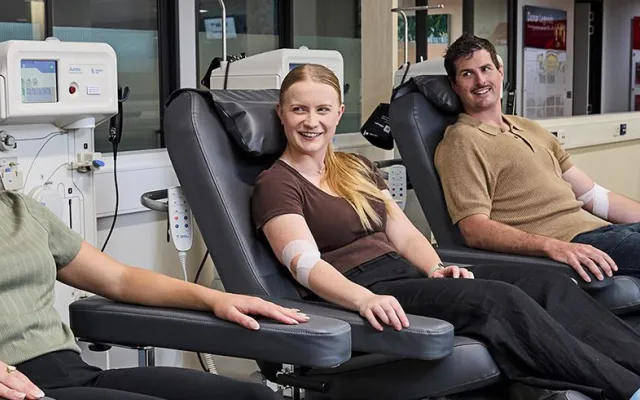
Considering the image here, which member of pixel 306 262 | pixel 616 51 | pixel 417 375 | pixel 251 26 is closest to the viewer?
pixel 417 375

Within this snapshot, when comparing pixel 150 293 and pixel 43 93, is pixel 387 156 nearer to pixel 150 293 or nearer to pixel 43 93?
pixel 43 93

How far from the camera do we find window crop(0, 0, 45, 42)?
3746mm

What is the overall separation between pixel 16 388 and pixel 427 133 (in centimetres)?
176

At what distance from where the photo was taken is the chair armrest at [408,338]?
1779 millimetres

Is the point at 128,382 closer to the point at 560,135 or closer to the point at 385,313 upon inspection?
the point at 385,313

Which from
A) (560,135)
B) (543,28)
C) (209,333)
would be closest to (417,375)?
(209,333)

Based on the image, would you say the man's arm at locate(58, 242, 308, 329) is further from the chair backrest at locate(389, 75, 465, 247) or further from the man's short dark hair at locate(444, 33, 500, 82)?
the man's short dark hair at locate(444, 33, 500, 82)

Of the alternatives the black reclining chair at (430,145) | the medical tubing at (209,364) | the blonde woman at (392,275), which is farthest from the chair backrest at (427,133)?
the medical tubing at (209,364)

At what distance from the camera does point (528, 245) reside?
8.64 ft

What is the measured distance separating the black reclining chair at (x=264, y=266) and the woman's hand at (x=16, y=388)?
52 cm

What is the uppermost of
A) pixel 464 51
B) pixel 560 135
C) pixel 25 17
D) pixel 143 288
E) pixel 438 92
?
pixel 25 17

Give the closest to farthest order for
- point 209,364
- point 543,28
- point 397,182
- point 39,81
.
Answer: point 39,81, point 209,364, point 397,182, point 543,28

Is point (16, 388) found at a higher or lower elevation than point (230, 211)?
lower

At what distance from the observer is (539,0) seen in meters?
8.68
